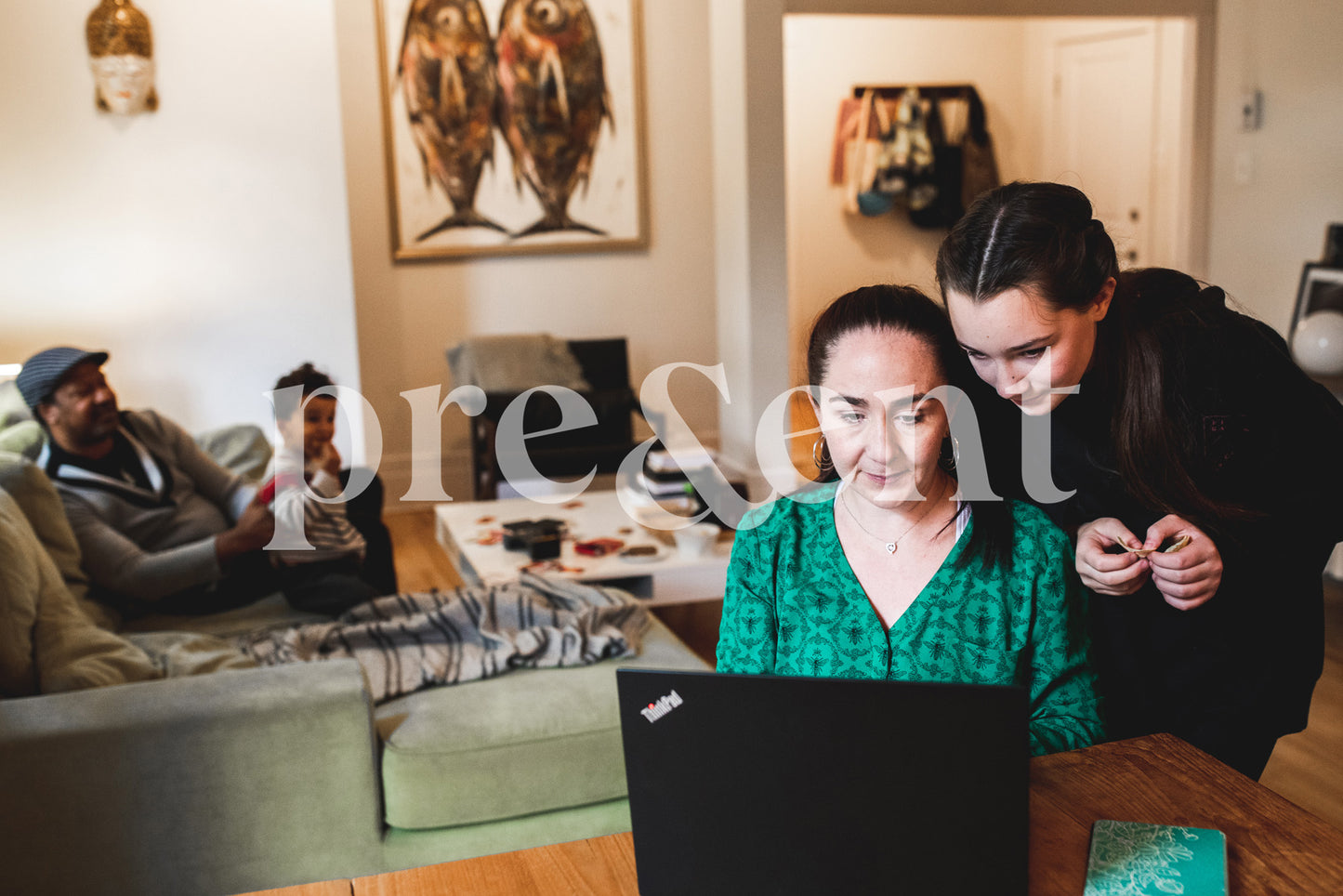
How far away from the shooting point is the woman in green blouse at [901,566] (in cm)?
107

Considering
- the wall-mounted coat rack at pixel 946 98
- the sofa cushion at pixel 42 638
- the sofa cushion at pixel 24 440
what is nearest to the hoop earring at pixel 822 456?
the sofa cushion at pixel 42 638

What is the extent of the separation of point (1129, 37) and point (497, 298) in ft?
11.4

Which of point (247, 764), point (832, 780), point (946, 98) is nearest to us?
point (832, 780)

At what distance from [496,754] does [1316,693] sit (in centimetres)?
215

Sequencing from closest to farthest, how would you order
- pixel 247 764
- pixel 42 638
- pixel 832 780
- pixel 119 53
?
pixel 832 780
pixel 247 764
pixel 42 638
pixel 119 53

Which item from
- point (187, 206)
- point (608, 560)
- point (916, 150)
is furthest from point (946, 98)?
point (608, 560)

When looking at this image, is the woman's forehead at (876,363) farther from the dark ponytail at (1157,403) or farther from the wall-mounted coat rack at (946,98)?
the wall-mounted coat rack at (946,98)

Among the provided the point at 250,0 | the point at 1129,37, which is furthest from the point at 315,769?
the point at 1129,37

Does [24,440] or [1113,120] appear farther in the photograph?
[1113,120]

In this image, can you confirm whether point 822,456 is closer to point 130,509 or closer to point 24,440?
point 130,509

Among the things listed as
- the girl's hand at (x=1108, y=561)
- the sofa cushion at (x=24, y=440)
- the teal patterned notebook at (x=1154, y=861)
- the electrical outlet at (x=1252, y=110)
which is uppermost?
the electrical outlet at (x=1252, y=110)

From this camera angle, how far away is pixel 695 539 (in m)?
3.07

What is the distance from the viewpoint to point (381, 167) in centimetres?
515

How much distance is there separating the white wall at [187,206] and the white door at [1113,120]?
383cm
